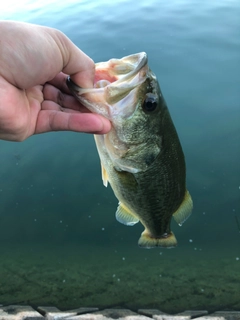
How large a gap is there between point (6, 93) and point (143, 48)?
5.59 m

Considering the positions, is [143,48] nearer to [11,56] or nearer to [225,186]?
[225,186]

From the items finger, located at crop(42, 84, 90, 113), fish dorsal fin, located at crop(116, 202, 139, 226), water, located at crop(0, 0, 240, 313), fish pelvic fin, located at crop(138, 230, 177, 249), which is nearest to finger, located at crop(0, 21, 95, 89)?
finger, located at crop(42, 84, 90, 113)

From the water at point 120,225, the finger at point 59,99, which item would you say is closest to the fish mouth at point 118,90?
the finger at point 59,99

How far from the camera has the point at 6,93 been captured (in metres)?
1.59

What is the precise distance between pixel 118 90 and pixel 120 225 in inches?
111

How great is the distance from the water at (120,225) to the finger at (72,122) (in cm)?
259

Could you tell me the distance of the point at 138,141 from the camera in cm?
192

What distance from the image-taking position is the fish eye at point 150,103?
1802 millimetres

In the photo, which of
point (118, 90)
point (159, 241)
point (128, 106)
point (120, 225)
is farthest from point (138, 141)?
point (120, 225)

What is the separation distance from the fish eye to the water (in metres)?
2.66

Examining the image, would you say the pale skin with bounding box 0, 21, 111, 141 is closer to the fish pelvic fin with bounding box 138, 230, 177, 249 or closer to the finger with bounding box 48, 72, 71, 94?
the finger with bounding box 48, 72, 71, 94

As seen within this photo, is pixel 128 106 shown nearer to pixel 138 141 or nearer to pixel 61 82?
pixel 138 141

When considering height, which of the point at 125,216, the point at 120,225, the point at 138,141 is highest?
the point at 138,141

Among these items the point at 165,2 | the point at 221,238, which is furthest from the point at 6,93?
the point at 165,2
